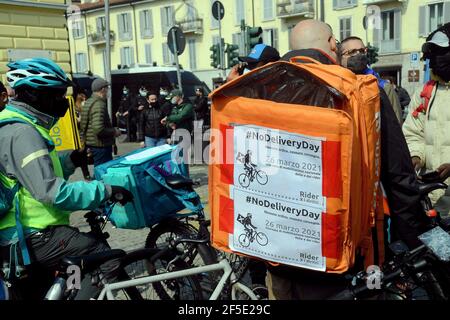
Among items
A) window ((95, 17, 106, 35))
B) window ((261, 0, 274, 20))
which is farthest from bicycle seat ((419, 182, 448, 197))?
window ((95, 17, 106, 35))

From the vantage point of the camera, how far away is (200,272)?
Result: 8.09 ft

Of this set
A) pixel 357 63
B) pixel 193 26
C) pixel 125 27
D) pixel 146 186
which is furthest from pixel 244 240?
pixel 125 27

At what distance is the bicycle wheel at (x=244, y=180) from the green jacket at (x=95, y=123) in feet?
16.7

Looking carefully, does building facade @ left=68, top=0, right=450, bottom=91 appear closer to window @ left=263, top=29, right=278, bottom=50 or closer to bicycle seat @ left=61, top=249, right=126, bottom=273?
window @ left=263, top=29, right=278, bottom=50

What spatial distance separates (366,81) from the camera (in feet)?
5.10

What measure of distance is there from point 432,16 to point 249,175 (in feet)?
104

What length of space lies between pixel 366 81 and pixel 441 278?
91 centimetres

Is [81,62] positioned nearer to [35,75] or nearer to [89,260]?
[35,75]

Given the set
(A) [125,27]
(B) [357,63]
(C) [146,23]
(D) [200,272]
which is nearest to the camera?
(D) [200,272]

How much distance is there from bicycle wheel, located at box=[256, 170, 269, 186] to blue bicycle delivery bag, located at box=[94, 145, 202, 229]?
191 centimetres

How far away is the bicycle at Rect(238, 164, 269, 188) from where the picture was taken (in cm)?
167

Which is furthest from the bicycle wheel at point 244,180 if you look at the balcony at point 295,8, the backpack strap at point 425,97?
the balcony at point 295,8
